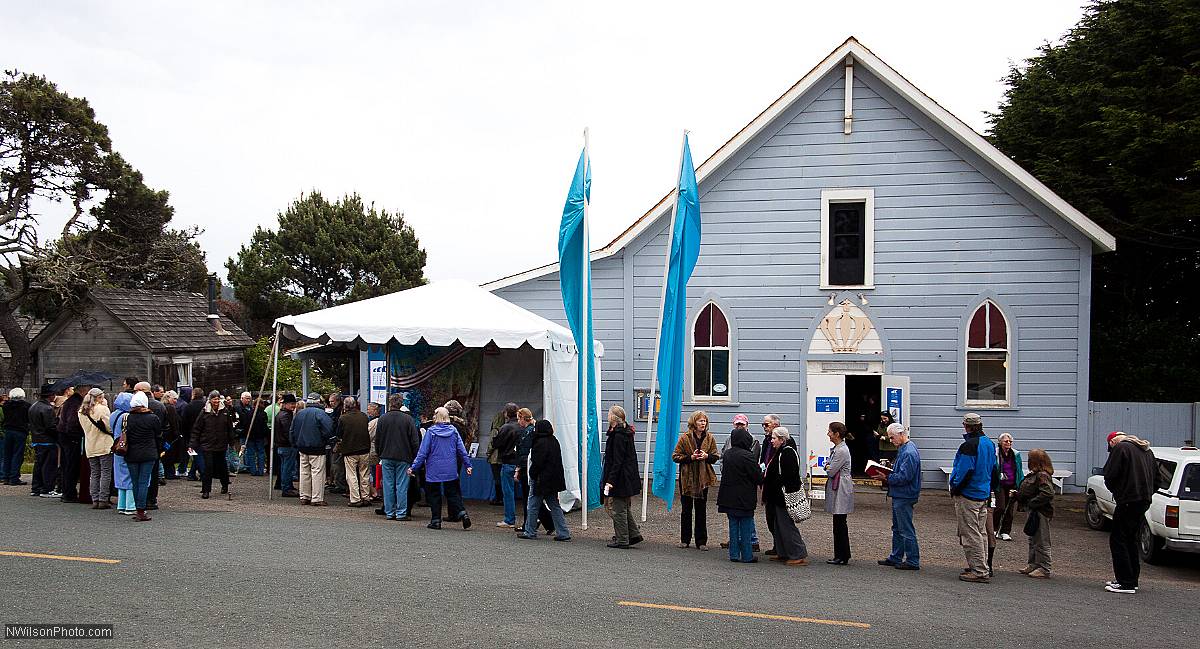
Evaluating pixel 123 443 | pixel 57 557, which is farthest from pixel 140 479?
pixel 57 557

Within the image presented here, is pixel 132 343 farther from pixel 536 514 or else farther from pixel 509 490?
pixel 536 514

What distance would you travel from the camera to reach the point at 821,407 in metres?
17.3

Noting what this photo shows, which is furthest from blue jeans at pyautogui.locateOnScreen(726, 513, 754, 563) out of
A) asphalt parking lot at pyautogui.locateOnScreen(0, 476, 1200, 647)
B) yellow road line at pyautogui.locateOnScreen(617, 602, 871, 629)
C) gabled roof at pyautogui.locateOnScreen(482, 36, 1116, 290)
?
gabled roof at pyautogui.locateOnScreen(482, 36, 1116, 290)

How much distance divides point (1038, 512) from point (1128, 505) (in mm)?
919

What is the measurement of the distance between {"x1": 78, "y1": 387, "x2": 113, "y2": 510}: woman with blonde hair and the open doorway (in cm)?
1288

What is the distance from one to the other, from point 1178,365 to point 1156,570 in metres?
10.8

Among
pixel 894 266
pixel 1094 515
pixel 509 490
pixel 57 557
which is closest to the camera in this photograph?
pixel 57 557

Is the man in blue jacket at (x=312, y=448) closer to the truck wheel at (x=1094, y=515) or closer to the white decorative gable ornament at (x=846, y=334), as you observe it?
the white decorative gable ornament at (x=846, y=334)

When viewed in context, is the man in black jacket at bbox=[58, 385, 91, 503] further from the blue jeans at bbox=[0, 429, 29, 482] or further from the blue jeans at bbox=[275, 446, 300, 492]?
the blue jeans at bbox=[275, 446, 300, 492]

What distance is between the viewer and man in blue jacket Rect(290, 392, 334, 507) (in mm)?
13539

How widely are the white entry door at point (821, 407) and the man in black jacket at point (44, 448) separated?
1267 centimetres

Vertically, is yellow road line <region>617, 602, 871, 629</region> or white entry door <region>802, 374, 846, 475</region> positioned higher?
white entry door <region>802, 374, 846, 475</region>

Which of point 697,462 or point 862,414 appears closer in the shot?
point 697,462

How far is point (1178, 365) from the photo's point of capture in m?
19.9
